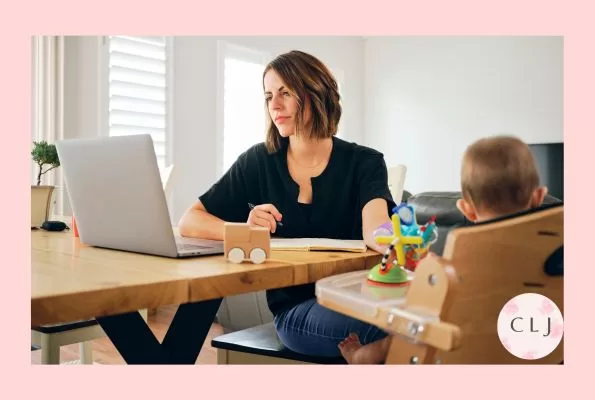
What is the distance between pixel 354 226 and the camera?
1333 millimetres

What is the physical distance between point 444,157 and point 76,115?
3.34 m

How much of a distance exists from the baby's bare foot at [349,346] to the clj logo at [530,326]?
0.87 feet

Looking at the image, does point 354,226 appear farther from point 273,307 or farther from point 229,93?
point 229,93

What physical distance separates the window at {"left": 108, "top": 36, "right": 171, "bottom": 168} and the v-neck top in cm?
246

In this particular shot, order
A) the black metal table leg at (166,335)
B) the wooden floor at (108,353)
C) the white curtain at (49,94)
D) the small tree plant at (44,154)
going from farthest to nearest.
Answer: the white curtain at (49,94)
the wooden floor at (108,353)
the small tree plant at (44,154)
the black metal table leg at (166,335)

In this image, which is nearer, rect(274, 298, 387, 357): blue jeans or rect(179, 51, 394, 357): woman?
rect(274, 298, 387, 357): blue jeans

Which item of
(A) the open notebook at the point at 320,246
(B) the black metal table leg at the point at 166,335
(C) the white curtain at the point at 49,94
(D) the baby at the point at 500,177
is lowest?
(B) the black metal table leg at the point at 166,335

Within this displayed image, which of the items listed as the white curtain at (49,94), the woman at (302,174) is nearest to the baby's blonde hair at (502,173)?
the woman at (302,174)

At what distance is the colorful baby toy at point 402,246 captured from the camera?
822 mm

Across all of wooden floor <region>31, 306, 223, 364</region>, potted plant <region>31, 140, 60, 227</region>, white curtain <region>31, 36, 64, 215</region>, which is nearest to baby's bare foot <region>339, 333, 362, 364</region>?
potted plant <region>31, 140, 60, 227</region>

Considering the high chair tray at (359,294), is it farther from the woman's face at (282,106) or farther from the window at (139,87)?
the window at (139,87)

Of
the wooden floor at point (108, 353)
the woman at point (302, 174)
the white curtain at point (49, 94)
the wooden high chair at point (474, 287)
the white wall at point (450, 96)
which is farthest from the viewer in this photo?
the white wall at point (450, 96)

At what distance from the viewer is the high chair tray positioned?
705 millimetres

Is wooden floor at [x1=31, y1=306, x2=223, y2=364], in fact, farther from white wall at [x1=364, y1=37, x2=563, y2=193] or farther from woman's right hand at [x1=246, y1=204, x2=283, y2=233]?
white wall at [x1=364, y1=37, x2=563, y2=193]
